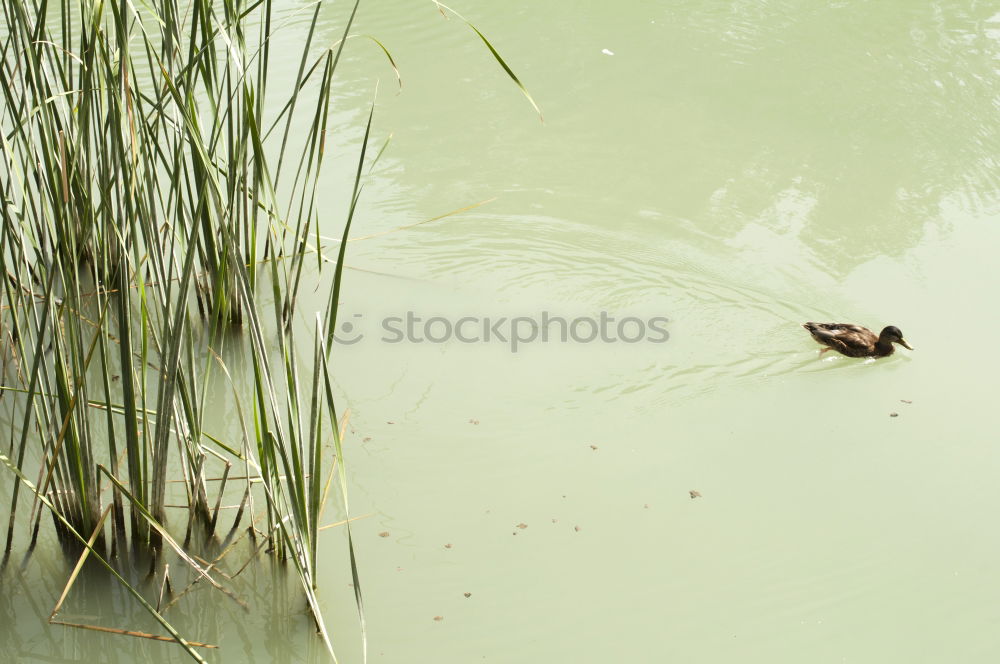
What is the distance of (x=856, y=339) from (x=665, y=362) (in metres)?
0.64

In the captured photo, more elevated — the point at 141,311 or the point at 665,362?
the point at 141,311

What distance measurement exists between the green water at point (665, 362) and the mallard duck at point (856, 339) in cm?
6

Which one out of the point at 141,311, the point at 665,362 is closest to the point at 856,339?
the point at 665,362

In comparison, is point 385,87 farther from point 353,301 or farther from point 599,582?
point 599,582

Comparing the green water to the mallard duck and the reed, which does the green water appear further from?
the reed

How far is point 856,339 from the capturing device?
134 inches

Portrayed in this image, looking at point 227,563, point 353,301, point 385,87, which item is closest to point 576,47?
point 385,87

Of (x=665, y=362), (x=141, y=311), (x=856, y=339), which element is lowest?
(x=665, y=362)

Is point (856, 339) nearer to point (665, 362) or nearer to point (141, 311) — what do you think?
point (665, 362)

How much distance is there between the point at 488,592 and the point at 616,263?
5.76ft

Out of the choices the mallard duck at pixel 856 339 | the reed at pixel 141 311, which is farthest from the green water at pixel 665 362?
the reed at pixel 141 311

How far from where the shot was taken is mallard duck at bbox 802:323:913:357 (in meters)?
3.41

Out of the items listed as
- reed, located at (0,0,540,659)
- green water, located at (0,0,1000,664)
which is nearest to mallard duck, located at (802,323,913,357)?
green water, located at (0,0,1000,664)

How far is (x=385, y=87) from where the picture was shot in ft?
16.8
